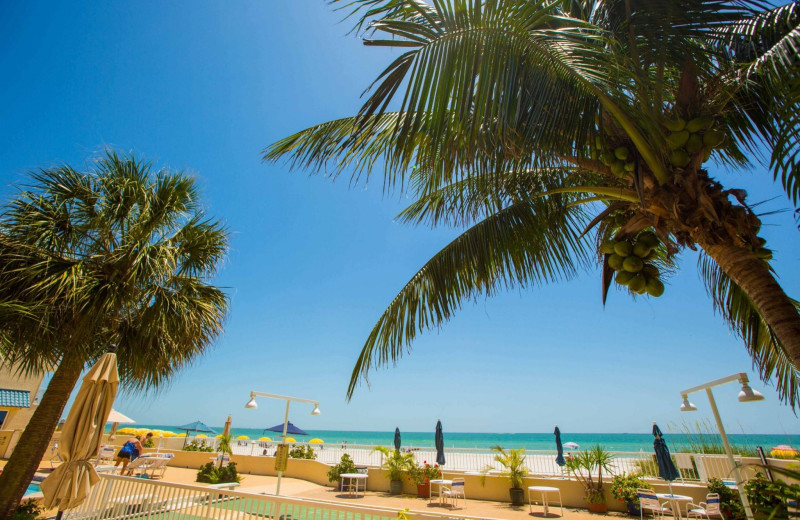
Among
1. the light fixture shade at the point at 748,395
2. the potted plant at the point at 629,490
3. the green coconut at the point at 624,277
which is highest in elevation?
the green coconut at the point at 624,277

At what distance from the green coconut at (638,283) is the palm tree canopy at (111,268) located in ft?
21.9

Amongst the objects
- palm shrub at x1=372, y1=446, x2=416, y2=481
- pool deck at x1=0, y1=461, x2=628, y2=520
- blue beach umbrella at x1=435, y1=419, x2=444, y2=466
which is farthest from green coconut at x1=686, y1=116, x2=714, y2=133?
blue beach umbrella at x1=435, y1=419, x2=444, y2=466

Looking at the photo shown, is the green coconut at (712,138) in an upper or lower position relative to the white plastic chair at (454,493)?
upper

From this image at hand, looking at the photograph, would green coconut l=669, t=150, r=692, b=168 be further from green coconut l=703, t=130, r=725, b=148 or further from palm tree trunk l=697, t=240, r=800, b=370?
palm tree trunk l=697, t=240, r=800, b=370

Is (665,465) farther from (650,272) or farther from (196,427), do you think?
(196,427)

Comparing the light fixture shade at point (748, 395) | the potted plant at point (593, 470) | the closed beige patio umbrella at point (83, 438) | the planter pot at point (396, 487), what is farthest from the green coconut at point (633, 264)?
the planter pot at point (396, 487)

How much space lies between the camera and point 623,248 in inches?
112

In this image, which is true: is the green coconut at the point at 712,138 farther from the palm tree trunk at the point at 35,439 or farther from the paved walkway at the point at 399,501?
the palm tree trunk at the point at 35,439

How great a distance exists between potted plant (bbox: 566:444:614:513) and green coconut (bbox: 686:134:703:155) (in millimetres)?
10370

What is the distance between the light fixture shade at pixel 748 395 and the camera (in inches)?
208

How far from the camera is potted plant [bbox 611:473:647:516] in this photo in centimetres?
943

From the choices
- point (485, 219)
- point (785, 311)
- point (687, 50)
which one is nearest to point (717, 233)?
point (785, 311)

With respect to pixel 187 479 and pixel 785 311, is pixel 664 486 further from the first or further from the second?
pixel 187 479

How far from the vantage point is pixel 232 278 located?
796 centimetres
